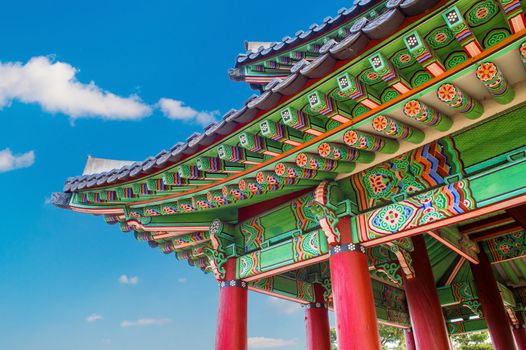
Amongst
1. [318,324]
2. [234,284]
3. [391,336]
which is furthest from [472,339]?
[234,284]

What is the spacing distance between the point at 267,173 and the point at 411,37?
94.7 inches

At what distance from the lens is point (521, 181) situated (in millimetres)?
3344

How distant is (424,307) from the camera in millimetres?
6059

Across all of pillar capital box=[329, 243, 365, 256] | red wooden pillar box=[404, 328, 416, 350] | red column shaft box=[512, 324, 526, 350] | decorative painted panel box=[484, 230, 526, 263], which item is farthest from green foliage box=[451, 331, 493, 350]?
pillar capital box=[329, 243, 365, 256]

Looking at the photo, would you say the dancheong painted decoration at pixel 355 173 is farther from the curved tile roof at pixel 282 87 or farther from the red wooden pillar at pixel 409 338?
the red wooden pillar at pixel 409 338

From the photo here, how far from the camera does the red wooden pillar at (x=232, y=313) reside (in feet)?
17.7

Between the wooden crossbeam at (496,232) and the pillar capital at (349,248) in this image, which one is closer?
the pillar capital at (349,248)

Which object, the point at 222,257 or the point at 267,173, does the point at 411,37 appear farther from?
the point at 222,257

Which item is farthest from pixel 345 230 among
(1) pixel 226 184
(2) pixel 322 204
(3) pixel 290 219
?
(1) pixel 226 184

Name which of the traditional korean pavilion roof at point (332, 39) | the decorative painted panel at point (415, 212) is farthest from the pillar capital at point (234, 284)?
the traditional korean pavilion roof at point (332, 39)

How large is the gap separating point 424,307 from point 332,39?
4873 millimetres

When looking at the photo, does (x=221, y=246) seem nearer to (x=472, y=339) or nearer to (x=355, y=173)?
(x=355, y=173)

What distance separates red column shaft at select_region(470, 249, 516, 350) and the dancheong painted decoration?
0.9 inches

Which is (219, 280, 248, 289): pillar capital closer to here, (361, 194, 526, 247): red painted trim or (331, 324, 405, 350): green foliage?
(361, 194, 526, 247): red painted trim
